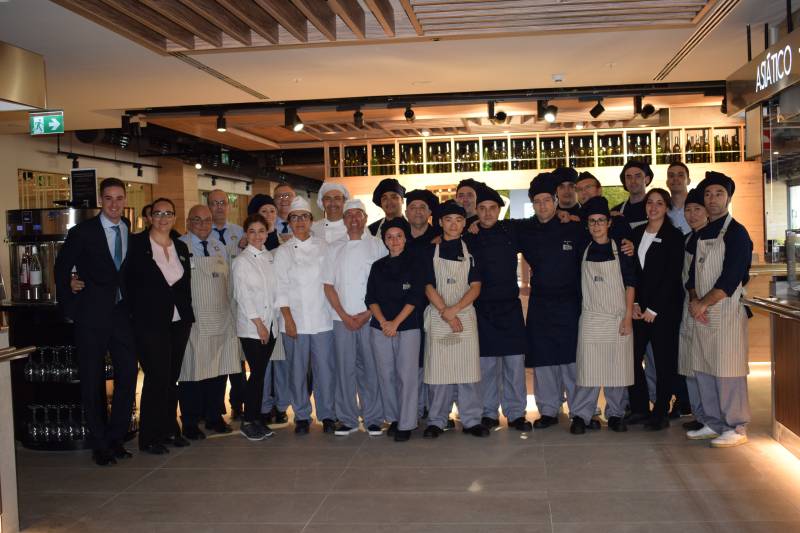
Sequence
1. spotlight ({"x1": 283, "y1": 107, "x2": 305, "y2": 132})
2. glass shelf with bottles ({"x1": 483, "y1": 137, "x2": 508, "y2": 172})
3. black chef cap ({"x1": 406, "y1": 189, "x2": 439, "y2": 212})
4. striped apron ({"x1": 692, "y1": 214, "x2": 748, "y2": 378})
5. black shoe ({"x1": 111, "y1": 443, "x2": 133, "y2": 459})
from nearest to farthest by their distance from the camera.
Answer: striped apron ({"x1": 692, "y1": 214, "x2": 748, "y2": 378}) → black shoe ({"x1": 111, "y1": 443, "x2": 133, "y2": 459}) → black chef cap ({"x1": 406, "y1": 189, "x2": 439, "y2": 212}) → spotlight ({"x1": 283, "y1": 107, "x2": 305, "y2": 132}) → glass shelf with bottles ({"x1": 483, "y1": 137, "x2": 508, "y2": 172})

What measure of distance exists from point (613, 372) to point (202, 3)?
11.5 feet

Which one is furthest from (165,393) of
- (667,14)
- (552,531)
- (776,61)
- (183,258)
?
(776,61)

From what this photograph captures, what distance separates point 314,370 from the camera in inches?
212

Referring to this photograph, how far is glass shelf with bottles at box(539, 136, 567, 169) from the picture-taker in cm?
1036

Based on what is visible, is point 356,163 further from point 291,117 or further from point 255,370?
point 255,370

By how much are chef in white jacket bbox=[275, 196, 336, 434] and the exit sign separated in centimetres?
296

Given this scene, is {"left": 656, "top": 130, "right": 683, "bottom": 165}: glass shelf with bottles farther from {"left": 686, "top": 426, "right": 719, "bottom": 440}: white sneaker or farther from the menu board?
the menu board

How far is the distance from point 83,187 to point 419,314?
2.55 metres

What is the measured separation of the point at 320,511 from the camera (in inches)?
151

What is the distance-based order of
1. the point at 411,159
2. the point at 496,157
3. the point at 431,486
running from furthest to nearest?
the point at 411,159 < the point at 496,157 < the point at 431,486

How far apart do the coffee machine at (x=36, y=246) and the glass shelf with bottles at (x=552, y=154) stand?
20.8 feet

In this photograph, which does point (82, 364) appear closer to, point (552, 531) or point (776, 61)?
point (552, 531)

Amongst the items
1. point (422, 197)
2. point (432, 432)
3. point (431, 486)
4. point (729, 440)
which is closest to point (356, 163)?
point (422, 197)

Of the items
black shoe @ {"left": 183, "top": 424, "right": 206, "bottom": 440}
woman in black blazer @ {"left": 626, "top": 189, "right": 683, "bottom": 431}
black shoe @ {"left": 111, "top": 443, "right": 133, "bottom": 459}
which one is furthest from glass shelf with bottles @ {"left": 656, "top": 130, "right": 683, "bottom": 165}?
black shoe @ {"left": 111, "top": 443, "right": 133, "bottom": 459}
